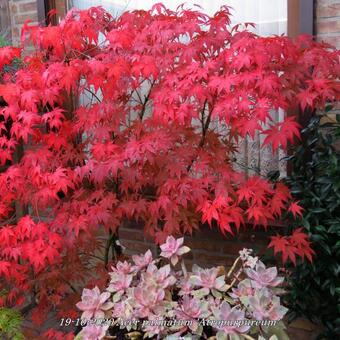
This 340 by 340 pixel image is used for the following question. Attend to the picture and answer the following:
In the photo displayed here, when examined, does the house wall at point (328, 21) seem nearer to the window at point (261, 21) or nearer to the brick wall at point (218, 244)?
the window at point (261, 21)

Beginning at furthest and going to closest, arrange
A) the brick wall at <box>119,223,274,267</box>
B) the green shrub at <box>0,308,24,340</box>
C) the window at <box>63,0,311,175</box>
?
the brick wall at <box>119,223,274,267</box>
the window at <box>63,0,311,175</box>
the green shrub at <box>0,308,24,340</box>

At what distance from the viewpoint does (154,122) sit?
2.33 m

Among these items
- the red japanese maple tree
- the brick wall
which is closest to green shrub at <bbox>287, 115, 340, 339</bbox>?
the red japanese maple tree

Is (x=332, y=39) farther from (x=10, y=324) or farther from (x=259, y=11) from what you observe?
(x=10, y=324)

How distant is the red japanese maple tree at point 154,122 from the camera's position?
6.82ft

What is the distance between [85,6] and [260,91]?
6.87 ft

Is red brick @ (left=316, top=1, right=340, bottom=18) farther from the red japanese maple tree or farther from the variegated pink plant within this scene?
the variegated pink plant

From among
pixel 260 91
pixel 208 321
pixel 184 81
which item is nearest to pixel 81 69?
pixel 184 81

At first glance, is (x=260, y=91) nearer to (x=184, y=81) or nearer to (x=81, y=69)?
(x=184, y=81)

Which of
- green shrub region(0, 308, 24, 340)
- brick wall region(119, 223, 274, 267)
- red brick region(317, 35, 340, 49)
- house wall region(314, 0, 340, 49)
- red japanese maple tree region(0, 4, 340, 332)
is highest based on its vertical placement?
house wall region(314, 0, 340, 49)

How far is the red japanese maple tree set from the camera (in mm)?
2078

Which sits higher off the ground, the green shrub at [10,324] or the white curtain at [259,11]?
the white curtain at [259,11]

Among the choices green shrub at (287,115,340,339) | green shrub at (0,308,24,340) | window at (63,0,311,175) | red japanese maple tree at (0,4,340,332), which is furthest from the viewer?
window at (63,0,311,175)

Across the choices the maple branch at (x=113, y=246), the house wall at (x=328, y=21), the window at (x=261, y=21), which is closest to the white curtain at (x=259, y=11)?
the window at (x=261, y=21)
